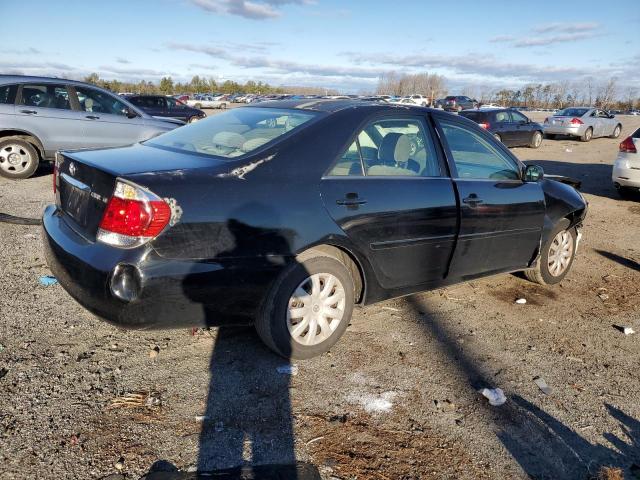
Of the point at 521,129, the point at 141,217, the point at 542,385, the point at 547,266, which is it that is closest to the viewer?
the point at 141,217

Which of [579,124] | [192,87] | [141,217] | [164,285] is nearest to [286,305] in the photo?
[164,285]

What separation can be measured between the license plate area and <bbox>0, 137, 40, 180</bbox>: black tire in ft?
21.1

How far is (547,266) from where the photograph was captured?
499cm

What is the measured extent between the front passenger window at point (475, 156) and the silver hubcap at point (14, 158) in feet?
25.5

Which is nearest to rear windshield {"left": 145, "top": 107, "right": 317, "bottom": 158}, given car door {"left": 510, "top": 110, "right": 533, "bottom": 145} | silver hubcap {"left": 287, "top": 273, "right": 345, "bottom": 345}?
silver hubcap {"left": 287, "top": 273, "right": 345, "bottom": 345}

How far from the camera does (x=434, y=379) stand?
329 cm

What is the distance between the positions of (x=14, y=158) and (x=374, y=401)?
330 inches

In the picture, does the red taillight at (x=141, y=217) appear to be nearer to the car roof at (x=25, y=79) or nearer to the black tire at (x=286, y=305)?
the black tire at (x=286, y=305)

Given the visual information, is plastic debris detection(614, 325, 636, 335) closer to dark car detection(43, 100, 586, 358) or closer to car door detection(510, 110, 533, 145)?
dark car detection(43, 100, 586, 358)

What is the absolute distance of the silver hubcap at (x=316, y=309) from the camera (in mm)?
3254

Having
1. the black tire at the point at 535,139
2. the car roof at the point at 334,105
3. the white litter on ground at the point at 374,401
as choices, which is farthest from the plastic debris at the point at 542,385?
the black tire at the point at 535,139

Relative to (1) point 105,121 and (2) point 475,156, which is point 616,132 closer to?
(1) point 105,121

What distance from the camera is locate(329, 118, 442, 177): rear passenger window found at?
3.48 metres

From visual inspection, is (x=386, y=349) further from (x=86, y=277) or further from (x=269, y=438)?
(x=86, y=277)
